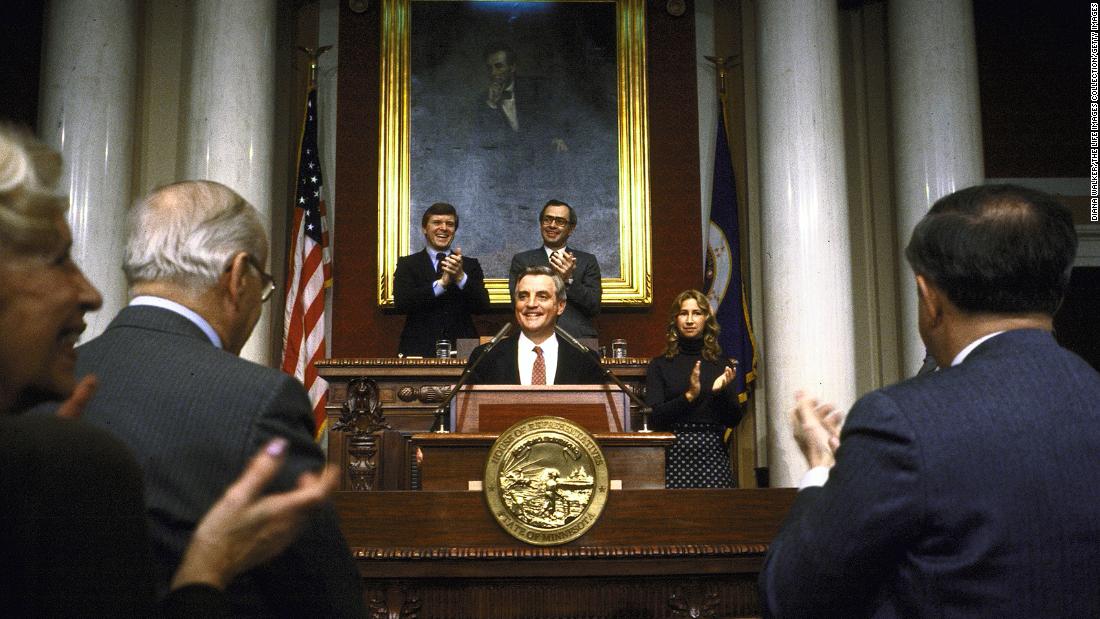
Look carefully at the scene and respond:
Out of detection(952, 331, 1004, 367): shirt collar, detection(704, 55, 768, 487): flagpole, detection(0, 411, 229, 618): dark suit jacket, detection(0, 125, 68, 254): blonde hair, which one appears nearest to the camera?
detection(0, 411, 229, 618): dark suit jacket

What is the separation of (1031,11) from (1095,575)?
811cm

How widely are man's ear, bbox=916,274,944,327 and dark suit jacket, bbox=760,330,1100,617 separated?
168 millimetres

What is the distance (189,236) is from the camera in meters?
1.99

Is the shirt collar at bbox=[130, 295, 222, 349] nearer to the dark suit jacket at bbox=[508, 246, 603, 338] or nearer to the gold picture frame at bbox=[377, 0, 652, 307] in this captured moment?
the dark suit jacket at bbox=[508, 246, 603, 338]

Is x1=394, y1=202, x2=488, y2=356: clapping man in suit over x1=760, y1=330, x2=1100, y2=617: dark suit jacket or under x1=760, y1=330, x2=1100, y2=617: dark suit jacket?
over

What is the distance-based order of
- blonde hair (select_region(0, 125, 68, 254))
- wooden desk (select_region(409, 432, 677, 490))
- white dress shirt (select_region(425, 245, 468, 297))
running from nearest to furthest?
blonde hair (select_region(0, 125, 68, 254)), wooden desk (select_region(409, 432, 677, 490)), white dress shirt (select_region(425, 245, 468, 297))

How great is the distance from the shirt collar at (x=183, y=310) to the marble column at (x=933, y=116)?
593 centimetres

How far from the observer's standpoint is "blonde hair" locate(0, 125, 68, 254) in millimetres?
1188

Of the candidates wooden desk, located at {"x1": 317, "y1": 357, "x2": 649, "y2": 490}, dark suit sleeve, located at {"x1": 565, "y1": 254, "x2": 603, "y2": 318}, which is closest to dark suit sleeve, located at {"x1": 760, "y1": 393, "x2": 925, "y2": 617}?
A: wooden desk, located at {"x1": 317, "y1": 357, "x2": 649, "y2": 490}

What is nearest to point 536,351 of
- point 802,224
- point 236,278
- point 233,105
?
point 802,224

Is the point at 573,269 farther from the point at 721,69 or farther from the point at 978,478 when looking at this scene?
the point at 978,478

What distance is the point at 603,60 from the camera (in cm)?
864

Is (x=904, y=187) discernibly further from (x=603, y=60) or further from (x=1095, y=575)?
(x=1095, y=575)

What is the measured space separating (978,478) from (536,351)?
3.92 meters
